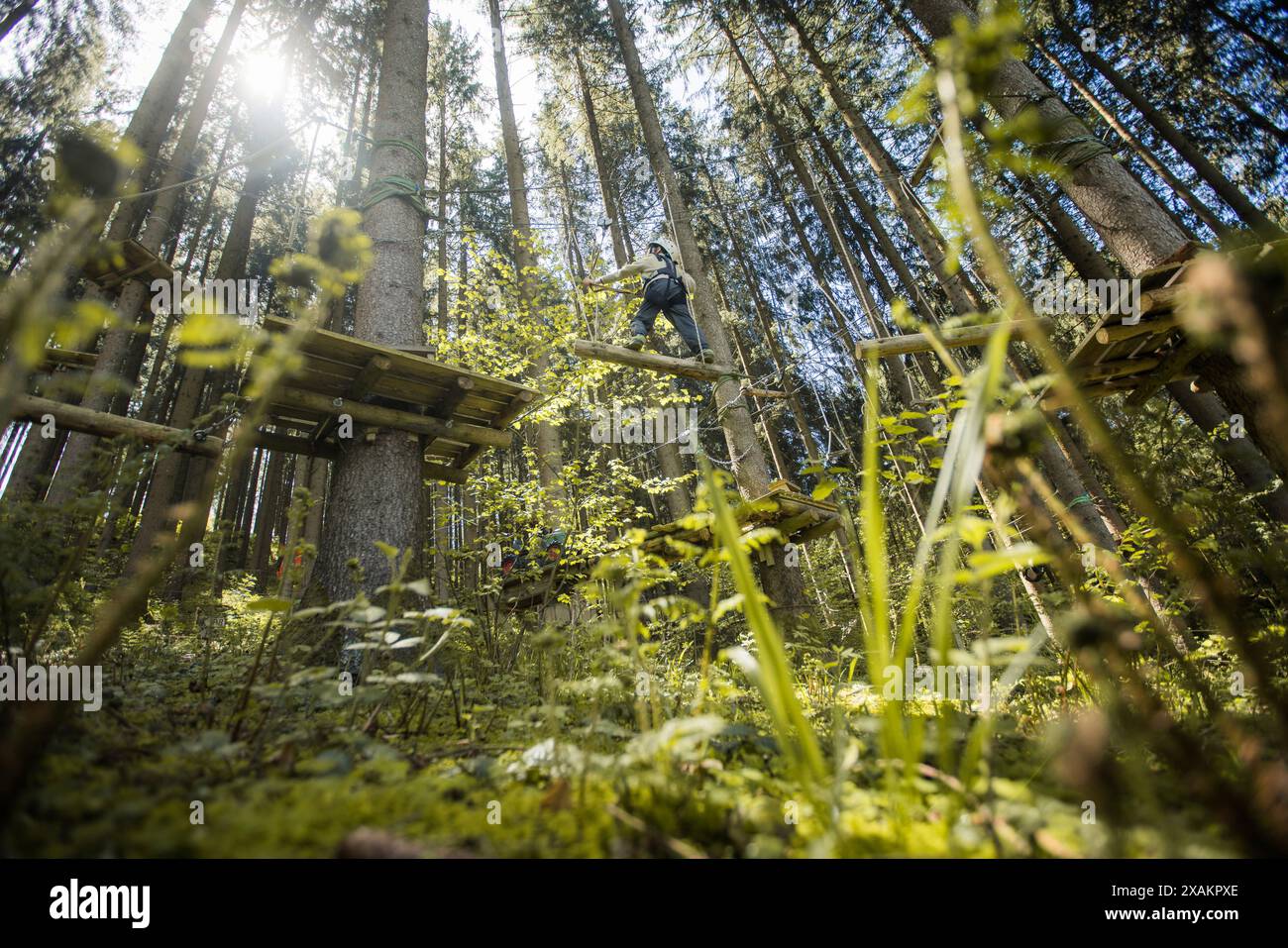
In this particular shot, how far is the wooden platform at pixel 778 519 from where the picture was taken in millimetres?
4754

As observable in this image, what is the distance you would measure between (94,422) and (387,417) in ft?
5.30

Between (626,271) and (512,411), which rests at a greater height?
(626,271)

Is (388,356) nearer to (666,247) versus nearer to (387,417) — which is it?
(387,417)

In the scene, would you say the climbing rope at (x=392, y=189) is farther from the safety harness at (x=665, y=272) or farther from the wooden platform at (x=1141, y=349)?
the wooden platform at (x=1141, y=349)

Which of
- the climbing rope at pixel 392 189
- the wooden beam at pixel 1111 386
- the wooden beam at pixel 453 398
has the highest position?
the climbing rope at pixel 392 189

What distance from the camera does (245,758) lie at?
1.46m

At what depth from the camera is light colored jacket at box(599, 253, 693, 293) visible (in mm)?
5434

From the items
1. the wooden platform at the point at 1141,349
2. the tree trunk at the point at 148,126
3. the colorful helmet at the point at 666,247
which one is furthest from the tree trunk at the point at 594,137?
the wooden platform at the point at 1141,349

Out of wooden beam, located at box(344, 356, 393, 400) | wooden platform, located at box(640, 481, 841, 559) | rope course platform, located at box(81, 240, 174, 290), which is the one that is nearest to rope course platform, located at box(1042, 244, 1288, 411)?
wooden platform, located at box(640, 481, 841, 559)

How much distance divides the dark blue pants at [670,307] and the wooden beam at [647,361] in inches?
19.3

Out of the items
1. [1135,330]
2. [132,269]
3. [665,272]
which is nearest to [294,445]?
[665,272]

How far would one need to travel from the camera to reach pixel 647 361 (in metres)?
4.95
